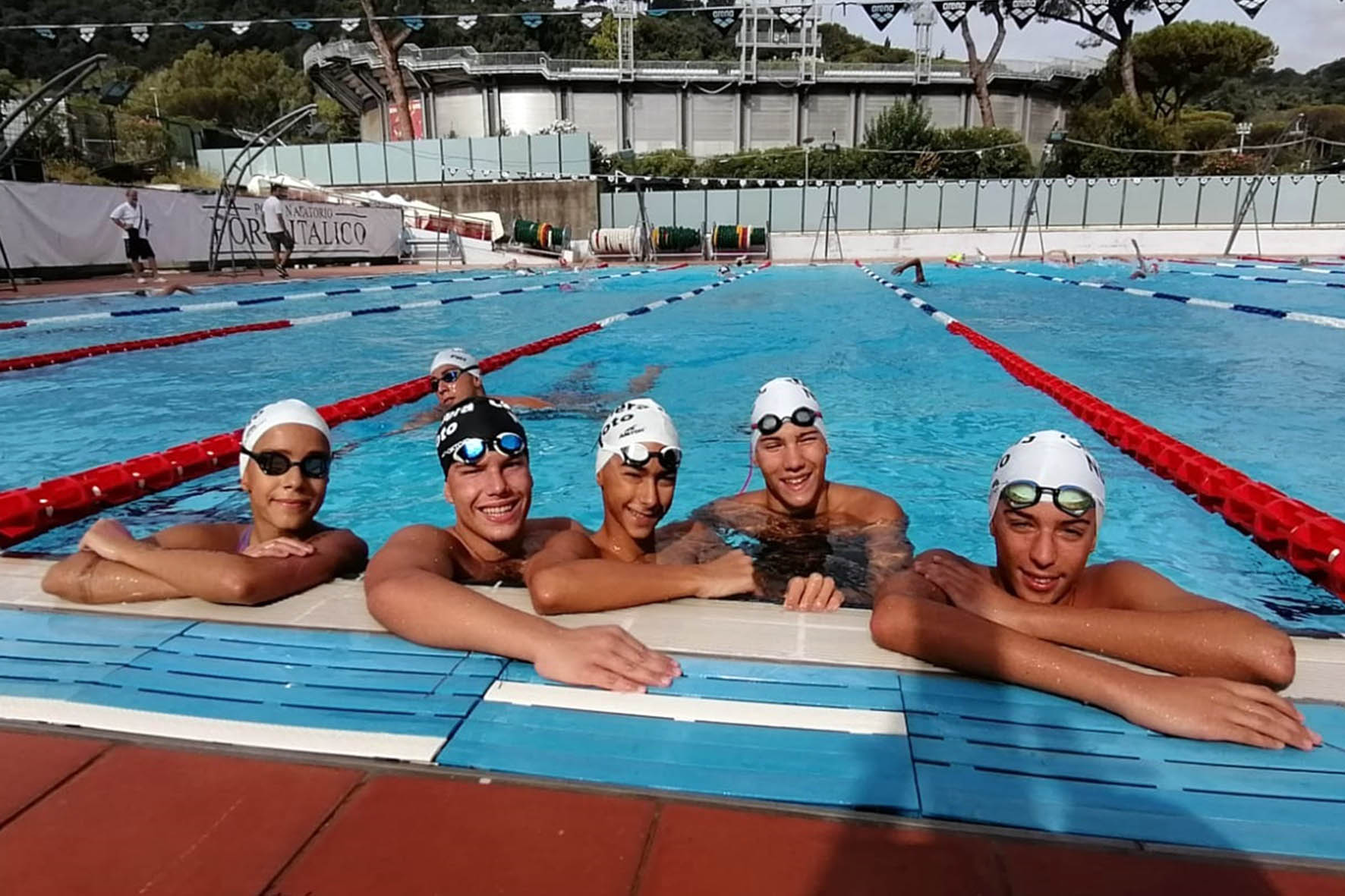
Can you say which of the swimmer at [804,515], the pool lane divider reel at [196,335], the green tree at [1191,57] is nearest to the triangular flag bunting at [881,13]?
the pool lane divider reel at [196,335]

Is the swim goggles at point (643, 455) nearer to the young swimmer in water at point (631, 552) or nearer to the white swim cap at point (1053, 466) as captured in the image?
the young swimmer in water at point (631, 552)

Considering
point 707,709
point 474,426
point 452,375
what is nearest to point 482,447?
point 474,426

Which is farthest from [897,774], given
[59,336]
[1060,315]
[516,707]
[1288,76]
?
[1288,76]

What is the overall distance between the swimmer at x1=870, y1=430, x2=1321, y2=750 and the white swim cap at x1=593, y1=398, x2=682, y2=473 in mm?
986

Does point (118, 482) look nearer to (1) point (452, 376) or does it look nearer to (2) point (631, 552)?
(1) point (452, 376)

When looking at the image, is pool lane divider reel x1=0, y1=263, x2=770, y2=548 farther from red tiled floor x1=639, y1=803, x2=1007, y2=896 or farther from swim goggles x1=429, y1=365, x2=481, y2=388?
red tiled floor x1=639, y1=803, x2=1007, y2=896

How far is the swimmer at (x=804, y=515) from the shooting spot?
3.53 m

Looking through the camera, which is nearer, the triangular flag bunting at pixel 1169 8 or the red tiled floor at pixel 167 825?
the red tiled floor at pixel 167 825

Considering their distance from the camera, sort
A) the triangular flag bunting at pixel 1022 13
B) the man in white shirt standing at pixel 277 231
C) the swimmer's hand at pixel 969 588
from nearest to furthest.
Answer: the swimmer's hand at pixel 969 588, the man in white shirt standing at pixel 277 231, the triangular flag bunting at pixel 1022 13

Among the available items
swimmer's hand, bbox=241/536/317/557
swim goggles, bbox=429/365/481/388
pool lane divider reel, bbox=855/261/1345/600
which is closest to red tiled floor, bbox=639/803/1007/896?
swimmer's hand, bbox=241/536/317/557

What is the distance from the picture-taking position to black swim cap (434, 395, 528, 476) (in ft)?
9.15

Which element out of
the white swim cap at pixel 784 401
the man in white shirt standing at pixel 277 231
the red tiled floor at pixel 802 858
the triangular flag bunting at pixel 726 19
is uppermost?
the triangular flag bunting at pixel 726 19

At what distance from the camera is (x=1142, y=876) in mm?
1331

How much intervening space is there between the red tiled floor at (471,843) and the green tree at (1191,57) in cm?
6109
